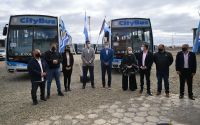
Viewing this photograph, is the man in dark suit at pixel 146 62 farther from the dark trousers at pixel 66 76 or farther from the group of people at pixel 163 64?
the dark trousers at pixel 66 76

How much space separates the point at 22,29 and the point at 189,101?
8.92 meters

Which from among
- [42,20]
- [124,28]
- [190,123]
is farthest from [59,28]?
[190,123]

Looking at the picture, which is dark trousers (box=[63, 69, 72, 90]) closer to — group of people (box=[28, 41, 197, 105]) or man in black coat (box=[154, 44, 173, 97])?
Result: group of people (box=[28, 41, 197, 105])

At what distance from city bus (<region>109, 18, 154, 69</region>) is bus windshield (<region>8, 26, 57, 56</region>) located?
3603 millimetres

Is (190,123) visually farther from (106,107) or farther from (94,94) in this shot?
(94,94)

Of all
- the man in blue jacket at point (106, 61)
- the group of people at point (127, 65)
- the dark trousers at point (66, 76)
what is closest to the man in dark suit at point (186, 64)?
the group of people at point (127, 65)

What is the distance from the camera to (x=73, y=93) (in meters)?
11.0

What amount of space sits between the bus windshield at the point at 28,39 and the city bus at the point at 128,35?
3.60 m

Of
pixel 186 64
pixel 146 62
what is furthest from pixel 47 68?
pixel 186 64

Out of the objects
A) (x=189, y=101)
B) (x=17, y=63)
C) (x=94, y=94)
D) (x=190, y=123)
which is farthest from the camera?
(x=17, y=63)

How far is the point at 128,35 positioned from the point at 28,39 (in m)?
5.52

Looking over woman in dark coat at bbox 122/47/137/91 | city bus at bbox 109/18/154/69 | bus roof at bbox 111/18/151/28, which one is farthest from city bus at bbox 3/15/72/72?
woman in dark coat at bbox 122/47/137/91

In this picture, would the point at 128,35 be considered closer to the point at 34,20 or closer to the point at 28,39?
the point at 34,20

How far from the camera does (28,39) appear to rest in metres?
15.1
